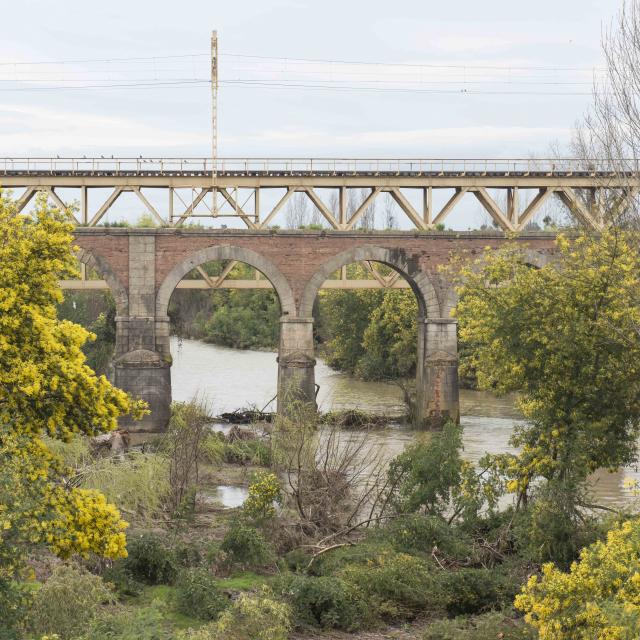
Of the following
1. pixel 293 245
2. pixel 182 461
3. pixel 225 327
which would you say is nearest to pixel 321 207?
pixel 293 245

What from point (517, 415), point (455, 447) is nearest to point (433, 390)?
point (517, 415)

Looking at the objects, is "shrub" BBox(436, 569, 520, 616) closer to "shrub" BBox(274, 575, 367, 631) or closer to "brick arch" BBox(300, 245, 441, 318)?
"shrub" BBox(274, 575, 367, 631)

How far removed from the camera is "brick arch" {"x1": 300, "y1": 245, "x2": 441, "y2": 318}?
35000 millimetres

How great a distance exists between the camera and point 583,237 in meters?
19.0

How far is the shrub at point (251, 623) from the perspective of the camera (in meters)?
12.7

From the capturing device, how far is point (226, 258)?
34.6 metres

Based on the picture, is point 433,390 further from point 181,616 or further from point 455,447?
point 181,616

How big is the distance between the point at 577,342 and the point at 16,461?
1005cm

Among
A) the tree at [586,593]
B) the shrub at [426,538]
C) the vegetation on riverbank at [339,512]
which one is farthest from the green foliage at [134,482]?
the tree at [586,593]

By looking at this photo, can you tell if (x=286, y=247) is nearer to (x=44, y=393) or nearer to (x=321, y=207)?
(x=321, y=207)

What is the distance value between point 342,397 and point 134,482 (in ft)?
85.8

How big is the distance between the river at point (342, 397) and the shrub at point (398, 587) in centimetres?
876

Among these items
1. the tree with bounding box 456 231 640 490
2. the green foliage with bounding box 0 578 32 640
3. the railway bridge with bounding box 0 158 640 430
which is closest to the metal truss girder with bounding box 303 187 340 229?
the railway bridge with bounding box 0 158 640 430

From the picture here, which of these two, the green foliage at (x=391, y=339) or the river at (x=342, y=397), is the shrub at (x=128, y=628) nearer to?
the river at (x=342, y=397)
